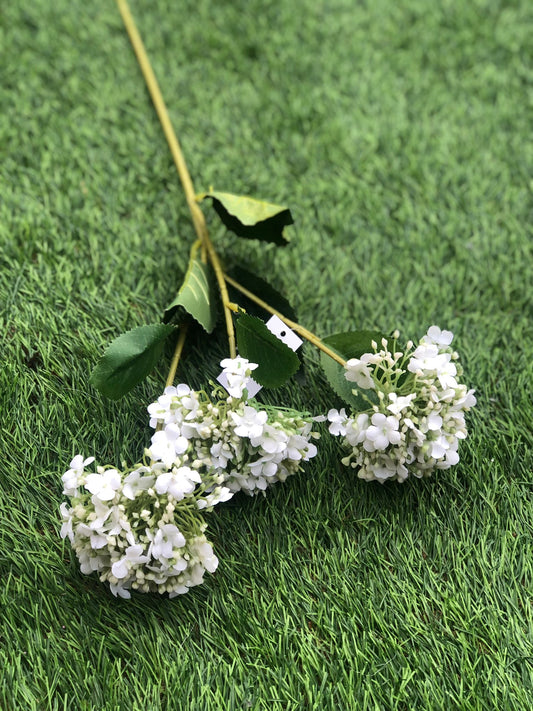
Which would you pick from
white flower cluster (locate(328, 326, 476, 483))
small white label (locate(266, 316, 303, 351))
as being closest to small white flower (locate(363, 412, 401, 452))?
white flower cluster (locate(328, 326, 476, 483))

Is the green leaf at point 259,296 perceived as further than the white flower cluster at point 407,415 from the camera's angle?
Yes

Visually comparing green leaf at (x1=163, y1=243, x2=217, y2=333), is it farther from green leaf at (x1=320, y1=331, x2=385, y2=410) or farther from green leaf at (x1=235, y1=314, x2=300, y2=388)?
green leaf at (x1=320, y1=331, x2=385, y2=410)

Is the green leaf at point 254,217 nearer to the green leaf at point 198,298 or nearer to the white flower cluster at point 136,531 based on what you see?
the green leaf at point 198,298

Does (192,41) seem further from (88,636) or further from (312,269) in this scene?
(88,636)

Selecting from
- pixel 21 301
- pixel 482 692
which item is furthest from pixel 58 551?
pixel 482 692

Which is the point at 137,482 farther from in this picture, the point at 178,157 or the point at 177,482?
the point at 178,157

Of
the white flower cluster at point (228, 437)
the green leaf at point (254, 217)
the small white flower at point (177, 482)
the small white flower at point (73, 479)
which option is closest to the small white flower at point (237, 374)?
the white flower cluster at point (228, 437)
